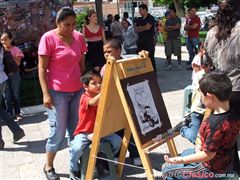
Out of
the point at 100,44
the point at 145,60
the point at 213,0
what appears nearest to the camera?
the point at 145,60

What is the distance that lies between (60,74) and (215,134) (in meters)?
1.91

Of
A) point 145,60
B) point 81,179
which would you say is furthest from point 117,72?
point 81,179

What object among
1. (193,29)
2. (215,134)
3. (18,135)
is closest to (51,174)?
(18,135)

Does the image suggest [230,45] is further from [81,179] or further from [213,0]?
[213,0]

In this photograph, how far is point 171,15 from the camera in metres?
12.2

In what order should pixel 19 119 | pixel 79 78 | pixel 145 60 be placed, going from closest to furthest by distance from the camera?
pixel 145 60, pixel 79 78, pixel 19 119

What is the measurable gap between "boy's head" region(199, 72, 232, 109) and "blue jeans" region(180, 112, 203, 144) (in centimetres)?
112

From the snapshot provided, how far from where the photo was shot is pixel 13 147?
5898mm

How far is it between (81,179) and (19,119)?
364cm

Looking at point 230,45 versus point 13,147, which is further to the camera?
point 13,147

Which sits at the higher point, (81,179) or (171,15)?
(171,15)

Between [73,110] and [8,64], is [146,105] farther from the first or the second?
[8,64]

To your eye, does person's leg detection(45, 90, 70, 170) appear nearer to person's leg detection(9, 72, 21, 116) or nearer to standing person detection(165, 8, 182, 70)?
person's leg detection(9, 72, 21, 116)

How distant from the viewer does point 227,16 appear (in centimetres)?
366
